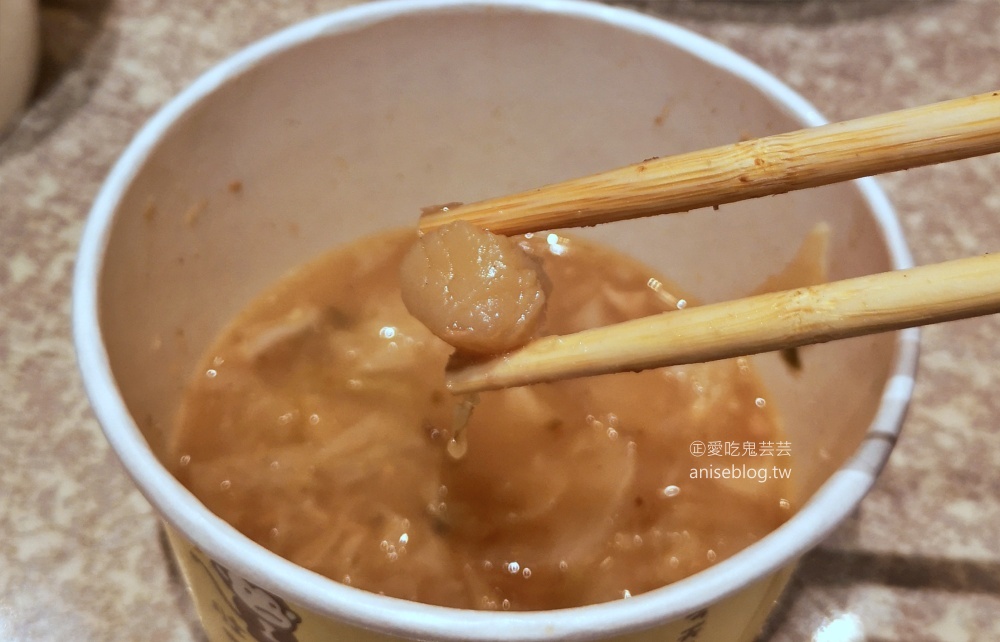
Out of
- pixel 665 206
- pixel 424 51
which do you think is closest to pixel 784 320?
pixel 665 206

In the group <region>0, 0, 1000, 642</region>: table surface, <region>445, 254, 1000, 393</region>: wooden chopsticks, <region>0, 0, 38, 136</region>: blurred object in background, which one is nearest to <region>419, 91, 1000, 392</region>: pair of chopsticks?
<region>445, 254, 1000, 393</region>: wooden chopsticks

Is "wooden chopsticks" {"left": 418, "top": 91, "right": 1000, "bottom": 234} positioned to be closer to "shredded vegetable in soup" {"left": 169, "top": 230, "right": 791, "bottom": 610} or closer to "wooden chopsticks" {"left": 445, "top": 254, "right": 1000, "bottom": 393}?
"wooden chopsticks" {"left": 445, "top": 254, "right": 1000, "bottom": 393}

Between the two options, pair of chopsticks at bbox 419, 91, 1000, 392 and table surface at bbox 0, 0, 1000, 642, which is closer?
pair of chopsticks at bbox 419, 91, 1000, 392

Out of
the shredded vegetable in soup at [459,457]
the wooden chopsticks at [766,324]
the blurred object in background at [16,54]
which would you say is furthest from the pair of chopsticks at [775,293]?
the blurred object in background at [16,54]

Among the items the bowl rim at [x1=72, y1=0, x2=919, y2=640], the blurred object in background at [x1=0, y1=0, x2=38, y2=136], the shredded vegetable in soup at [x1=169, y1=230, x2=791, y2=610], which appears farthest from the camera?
the blurred object in background at [x1=0, y1=0, x2=38, y2=136]

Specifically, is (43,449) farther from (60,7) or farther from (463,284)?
(60,7)

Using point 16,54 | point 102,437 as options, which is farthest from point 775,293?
point 16,54

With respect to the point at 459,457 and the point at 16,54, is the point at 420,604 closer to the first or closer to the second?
the point at 459,457
